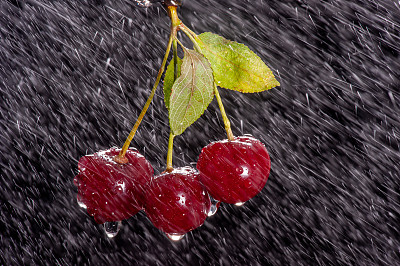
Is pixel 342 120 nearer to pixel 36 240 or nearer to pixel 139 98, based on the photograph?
pixel 139 98

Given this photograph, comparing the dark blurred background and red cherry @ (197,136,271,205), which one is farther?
the dark blurred background

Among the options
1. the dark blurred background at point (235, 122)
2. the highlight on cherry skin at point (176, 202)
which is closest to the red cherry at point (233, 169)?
the highlight on cherry skin at point (176, 202)

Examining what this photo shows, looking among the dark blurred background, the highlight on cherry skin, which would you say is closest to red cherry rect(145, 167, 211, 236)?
the highlight on cherry skin

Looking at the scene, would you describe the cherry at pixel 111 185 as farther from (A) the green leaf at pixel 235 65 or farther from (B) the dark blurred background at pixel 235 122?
(B) the dark blurred background at pixel 235 122

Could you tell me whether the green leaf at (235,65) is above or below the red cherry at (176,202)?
above

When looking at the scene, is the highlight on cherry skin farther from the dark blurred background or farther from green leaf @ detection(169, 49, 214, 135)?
the dark blurred background

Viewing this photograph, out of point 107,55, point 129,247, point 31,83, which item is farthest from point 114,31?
point 129,247
